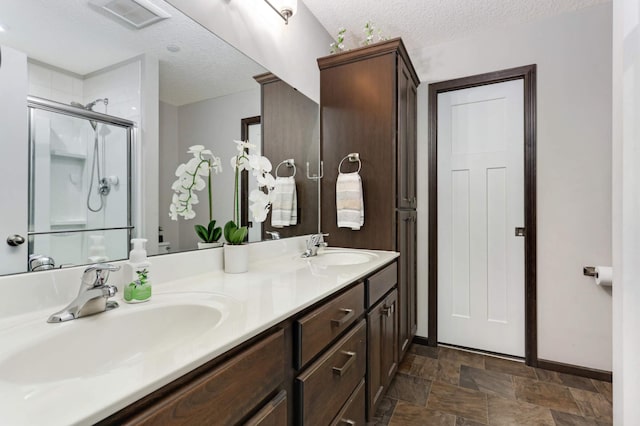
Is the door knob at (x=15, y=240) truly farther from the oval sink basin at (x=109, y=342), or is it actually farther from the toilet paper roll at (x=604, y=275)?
the toilet paper roll at (x=604, y=275)

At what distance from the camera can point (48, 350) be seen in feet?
1.97

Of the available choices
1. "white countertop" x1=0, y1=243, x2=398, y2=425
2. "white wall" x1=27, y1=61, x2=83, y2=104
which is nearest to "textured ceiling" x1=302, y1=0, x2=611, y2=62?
"white wall" x1=27, y1=61, x2=83, y2=104

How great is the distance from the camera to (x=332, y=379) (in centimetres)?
101

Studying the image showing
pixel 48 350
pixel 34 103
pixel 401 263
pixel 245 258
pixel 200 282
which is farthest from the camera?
pixel 401 263

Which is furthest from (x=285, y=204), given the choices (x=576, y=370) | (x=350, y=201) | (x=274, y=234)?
(x=576, y=370)

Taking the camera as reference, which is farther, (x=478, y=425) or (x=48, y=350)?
(x=478, y=425)

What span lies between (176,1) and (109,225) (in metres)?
0.84

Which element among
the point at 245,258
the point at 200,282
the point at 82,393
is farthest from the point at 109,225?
the point at 82,393

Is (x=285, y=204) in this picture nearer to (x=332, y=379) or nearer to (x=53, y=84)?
(x=332, y=379)

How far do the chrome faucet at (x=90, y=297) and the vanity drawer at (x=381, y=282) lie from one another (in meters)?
0.96

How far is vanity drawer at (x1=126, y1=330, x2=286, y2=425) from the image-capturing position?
1.60 ft

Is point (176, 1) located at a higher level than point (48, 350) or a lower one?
higher

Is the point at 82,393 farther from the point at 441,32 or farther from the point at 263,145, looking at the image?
the point at 441,32

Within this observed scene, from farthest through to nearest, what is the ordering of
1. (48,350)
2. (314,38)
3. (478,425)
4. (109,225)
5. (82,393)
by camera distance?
(314,38) < (478,425) < (109,225) < (48,350) < (82,393)
